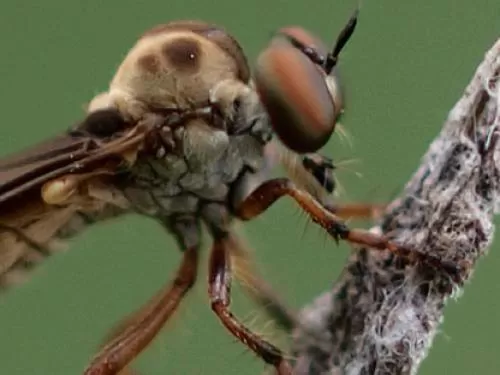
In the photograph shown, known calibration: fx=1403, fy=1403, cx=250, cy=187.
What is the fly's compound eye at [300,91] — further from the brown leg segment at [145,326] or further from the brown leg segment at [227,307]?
the brown leg segment at [145,326]

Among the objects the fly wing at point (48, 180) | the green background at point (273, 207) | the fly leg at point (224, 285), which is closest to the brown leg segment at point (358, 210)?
the green background at point (273, 207)

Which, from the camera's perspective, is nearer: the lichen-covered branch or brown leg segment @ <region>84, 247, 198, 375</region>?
the lichen-covered branch

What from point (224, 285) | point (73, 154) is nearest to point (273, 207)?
point (224, 285)

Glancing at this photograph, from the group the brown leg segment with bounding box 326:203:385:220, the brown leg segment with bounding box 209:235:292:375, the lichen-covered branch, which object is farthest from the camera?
the brown leg segment with bounding box 326:203:385:220

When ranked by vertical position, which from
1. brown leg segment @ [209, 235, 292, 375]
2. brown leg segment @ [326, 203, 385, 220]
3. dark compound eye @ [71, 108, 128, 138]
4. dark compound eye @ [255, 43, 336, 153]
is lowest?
brown leg segment @ [209, 235, 292, 375]

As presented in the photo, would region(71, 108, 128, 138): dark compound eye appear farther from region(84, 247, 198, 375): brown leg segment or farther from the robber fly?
region(84, 247, 198, 375): brown leg segment

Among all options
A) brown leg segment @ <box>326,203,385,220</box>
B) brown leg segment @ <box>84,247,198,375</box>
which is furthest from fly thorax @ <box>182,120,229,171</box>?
brown leg segment @ <box>326,203,385,220</box>

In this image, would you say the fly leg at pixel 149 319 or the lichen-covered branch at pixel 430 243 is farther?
the fly leg at pixel 149 319

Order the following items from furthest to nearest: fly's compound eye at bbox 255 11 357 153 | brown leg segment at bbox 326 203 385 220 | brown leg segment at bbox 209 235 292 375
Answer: fly's compound eye at bbox 255 11 357 153 < brown leg segment at bbox 326 203 385 220 < brown leg segment at bbox 209 235 292 375
